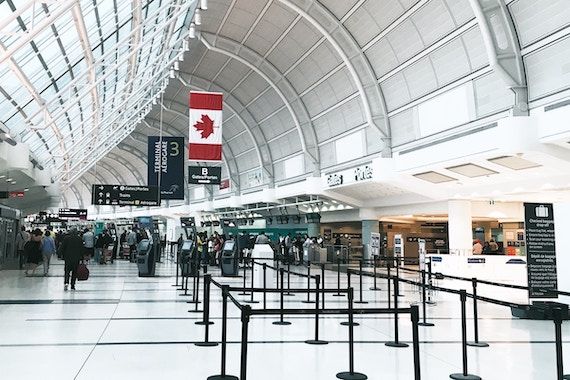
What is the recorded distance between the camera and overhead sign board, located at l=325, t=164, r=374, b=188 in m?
27.4

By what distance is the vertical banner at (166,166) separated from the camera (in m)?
26.9

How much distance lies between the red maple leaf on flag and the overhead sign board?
1039 cm

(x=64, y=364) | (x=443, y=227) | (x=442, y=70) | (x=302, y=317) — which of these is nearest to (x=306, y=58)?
(x=442, y=70)

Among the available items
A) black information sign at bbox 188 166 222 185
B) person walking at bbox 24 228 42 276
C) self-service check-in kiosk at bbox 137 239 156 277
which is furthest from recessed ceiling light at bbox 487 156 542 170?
person walking at bbox 24 228 42 276

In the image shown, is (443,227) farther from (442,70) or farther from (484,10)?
(484,10)

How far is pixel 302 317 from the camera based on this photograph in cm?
1100

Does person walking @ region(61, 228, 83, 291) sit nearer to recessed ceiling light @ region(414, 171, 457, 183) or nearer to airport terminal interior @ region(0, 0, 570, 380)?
airport terminal interior @ region(0, 0, 570, 380)

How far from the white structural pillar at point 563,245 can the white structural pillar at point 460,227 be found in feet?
52.4

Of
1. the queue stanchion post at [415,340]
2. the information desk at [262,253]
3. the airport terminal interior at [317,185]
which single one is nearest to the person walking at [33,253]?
the airport terminal interior at [317,185]

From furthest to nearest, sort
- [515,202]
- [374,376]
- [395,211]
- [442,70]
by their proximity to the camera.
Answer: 1. [395,211]
2. [515,202]
3. [442,70]
4. [374,376]

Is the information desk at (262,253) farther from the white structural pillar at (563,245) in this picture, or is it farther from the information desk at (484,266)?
the white structural pillar at (563,245)

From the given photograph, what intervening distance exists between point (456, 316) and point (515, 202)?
64.6ft

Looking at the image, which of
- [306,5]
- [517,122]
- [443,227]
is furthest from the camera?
[443,227]

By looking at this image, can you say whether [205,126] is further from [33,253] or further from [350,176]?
[350,176]
